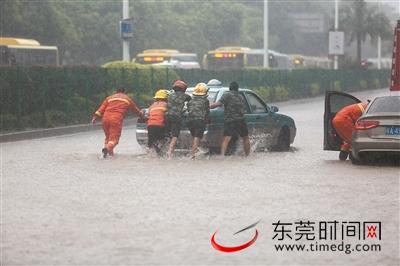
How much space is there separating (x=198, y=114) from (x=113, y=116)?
6.47 ft

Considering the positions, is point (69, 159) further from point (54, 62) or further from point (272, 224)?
point (54, 62)

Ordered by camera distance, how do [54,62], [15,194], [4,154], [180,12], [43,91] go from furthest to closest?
1. [180,12]
2. [54,62]
3. [43,91]
4. [4,154]
5. [15,194]

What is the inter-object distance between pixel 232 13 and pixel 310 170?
93026mm

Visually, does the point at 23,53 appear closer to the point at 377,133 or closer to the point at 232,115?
the point at 232,115

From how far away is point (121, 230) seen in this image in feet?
35.3

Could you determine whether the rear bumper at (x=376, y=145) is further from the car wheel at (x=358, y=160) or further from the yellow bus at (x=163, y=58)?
the yellow bus at (x=163, y=58)

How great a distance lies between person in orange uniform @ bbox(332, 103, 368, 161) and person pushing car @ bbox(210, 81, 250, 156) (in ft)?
5.64

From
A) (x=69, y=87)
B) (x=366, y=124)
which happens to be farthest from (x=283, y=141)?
(x=69, y=87)

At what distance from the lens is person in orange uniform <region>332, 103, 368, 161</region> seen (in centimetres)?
1956

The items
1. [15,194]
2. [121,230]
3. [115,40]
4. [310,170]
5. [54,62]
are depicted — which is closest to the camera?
[121,230]

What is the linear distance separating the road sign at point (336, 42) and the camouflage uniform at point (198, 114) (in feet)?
171

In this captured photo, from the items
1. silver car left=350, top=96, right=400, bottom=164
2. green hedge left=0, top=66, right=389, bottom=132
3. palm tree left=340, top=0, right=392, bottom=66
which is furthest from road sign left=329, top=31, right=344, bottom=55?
silver car left=350, top=96, right=400, bottom=164

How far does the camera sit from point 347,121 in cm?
1961

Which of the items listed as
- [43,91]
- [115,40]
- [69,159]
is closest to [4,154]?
[69,159]
